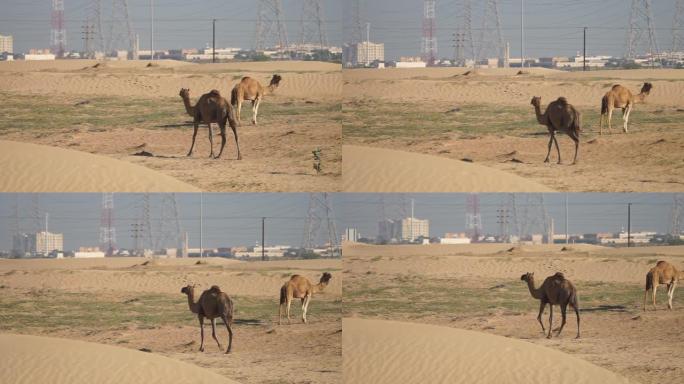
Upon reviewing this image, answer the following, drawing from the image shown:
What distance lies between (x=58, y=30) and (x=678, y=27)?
25.2ft

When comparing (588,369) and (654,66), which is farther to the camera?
(654,66)

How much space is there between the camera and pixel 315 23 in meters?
17.7

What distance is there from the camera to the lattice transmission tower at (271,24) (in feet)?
58.6

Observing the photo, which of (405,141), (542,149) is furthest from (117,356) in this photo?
(542,149)

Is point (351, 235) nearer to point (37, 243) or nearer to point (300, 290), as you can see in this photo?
point (300, 290)

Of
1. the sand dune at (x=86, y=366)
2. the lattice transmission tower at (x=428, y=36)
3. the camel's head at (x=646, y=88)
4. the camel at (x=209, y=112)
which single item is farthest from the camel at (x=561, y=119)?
the sand dune at (x=86, y=366)

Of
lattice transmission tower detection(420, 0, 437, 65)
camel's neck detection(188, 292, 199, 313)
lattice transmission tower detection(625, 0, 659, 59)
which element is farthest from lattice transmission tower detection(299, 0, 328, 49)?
lattice transmission tower detection(625, 0, 659, 59)

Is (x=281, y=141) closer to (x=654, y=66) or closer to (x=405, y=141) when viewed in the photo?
(x=405, y=141)

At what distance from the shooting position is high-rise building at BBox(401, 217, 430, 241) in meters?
17.6

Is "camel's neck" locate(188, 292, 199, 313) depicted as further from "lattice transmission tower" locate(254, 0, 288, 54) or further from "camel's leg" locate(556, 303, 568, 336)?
"camel's leg" locate(556, 303, 568, 336)

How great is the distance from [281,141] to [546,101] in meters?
3.39

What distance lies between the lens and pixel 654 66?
1764 centimetres

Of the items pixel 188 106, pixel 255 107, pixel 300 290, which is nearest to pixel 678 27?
pixel 255 107

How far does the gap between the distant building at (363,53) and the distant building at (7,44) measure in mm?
4030
